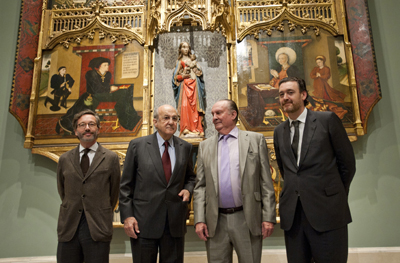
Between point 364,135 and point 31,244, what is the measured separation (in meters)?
5.35

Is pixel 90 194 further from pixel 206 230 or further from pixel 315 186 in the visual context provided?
pixel 315 186

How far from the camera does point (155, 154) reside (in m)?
2.56

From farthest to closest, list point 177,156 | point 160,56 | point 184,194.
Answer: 1. point 160,56
2. point 177,156
3. point 184,194

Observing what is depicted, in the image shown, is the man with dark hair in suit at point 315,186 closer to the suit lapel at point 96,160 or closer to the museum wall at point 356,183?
the suit lapel at point 96,160

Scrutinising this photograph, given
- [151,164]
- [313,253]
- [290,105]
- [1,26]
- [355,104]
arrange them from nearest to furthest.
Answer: [313,253] → [290,105] → [151,164] → [355,104] → [1,26]

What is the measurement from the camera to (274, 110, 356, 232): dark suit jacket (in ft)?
6.88

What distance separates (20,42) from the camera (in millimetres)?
5066

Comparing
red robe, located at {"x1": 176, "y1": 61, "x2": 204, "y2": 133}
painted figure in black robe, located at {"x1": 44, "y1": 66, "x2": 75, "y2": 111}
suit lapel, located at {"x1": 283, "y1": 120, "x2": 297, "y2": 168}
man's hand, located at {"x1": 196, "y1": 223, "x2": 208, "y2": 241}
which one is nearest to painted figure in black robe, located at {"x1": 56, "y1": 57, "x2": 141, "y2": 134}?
painted figure in black robe, located at {"x1": 44, "y1": 66, "x2": 75, "y2": 111}

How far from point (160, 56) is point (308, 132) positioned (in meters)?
3.54

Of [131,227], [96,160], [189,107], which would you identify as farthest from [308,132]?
[189,107]

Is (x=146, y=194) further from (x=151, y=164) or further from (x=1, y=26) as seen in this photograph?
(x=1, y=26)

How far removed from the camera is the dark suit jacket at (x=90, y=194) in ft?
8.08

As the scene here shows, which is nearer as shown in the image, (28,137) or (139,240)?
(139,240)

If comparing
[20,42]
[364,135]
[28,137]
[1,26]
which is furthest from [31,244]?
[364,135]
